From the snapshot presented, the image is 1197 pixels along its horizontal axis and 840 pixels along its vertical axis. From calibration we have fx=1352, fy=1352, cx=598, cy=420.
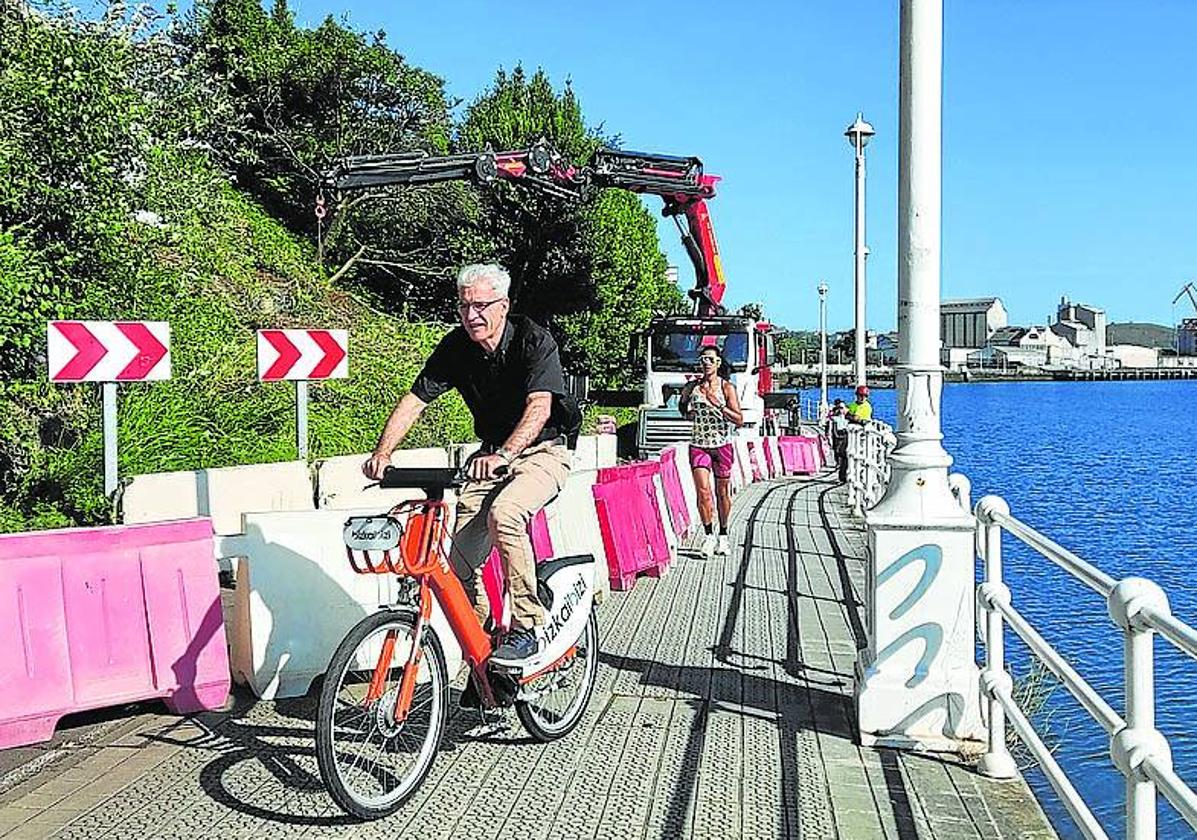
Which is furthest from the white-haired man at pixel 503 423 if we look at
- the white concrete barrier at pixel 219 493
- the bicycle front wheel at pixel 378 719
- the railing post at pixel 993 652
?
the white concrete barrier at pixel 219 493

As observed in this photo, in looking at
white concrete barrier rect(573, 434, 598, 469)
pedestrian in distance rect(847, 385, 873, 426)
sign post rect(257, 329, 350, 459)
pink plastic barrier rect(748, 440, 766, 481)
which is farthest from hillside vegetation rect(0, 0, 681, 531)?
pedestrian in distance rect(847, 385, 873, 426)

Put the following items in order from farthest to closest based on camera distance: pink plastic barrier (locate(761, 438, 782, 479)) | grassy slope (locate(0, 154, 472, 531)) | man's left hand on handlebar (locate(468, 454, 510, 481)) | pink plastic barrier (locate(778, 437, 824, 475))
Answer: pink plastic barrier (locate(778, 437, 824, 475))
pink plastic barrier (locate(761, 438, 782, 479))
grassy slope (locate(0, 154, 472, 531))
man's left hand on handlebar (locate(468, 454, 510, 481))

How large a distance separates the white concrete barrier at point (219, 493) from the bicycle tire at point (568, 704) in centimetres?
493

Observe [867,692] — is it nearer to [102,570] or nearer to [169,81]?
[102,570]

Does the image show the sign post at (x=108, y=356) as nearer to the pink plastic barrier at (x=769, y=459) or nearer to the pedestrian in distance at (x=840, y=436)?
the pedestrian in distance at (x=840, y=436)

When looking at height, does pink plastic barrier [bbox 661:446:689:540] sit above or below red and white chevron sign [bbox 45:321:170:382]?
below

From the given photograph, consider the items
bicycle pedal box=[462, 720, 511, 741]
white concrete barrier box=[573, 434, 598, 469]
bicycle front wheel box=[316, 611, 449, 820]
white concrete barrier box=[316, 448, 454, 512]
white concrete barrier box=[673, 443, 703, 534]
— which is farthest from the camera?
white concrete barrier box=[573, 434, 598, 469]

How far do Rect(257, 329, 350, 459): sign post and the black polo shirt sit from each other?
7478mm

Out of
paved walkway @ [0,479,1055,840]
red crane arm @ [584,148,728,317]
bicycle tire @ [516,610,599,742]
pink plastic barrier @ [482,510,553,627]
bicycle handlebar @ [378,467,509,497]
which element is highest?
red crane arm @ [584,148,728,317]

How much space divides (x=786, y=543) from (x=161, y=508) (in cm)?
692

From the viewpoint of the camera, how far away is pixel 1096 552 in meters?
21.9

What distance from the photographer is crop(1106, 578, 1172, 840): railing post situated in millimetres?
3910

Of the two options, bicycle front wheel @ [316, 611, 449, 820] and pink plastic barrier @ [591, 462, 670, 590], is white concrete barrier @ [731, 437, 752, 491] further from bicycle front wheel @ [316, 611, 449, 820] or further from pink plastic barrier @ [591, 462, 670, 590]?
bicycle front wheel @ [316, 611, 449, 820]

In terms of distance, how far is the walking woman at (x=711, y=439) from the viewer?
1330cm
